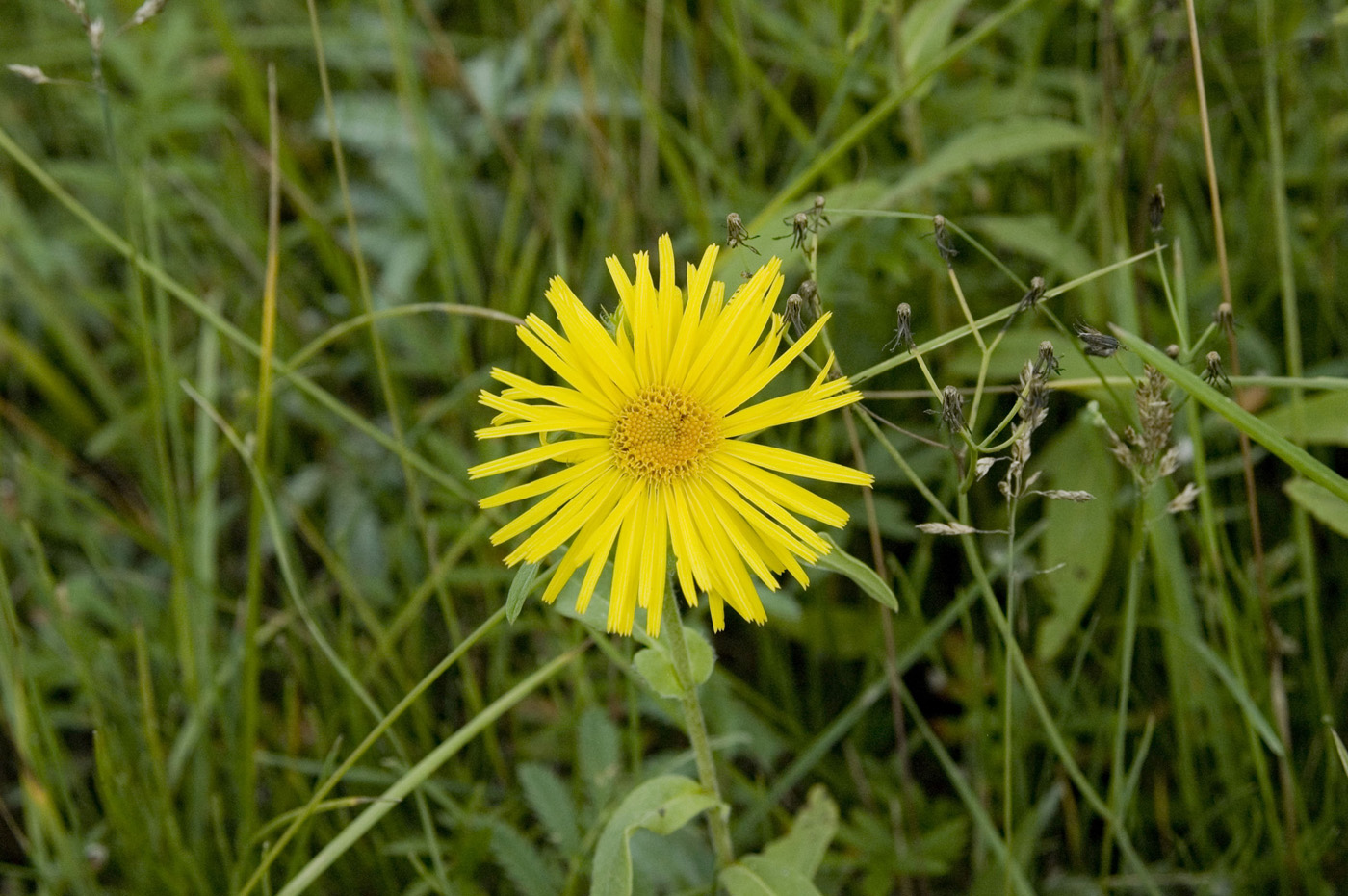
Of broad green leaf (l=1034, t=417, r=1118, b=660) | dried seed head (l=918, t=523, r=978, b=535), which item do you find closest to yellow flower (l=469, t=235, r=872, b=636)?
dried seed head (l=918, t=523, r=978, b=535)

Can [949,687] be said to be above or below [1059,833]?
above

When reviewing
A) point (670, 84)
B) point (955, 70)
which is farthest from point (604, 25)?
point (955, 70)

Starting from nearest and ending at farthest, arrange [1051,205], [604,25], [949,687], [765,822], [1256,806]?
[1256,806] < [765,822] < [949,687] < [1051,205] < [604,25]

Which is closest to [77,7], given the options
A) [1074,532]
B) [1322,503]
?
[1074,532]

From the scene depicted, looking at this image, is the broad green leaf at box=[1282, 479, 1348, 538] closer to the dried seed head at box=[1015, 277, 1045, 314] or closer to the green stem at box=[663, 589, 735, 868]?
the dried seed head at box=[1015, 277, 1045, 314]

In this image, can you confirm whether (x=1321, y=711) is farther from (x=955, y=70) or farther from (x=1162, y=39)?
(x=955, y=70)

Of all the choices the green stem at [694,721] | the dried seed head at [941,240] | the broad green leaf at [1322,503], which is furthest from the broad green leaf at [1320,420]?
the green stem at [694,721]

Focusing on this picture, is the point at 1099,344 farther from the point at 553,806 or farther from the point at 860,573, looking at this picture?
the point at 553,806

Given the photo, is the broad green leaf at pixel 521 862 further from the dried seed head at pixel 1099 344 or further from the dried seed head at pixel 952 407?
the dried seed head at pixel 1099 344
